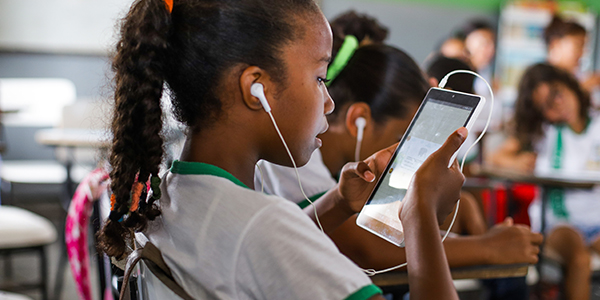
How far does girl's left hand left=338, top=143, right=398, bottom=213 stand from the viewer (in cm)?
85

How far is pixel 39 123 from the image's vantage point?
4090mm

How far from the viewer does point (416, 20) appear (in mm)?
5168

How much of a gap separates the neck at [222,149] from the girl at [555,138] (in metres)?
1.93

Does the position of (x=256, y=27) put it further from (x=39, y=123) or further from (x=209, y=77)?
(x=39, y=123)

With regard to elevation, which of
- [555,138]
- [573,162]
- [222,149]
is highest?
[222,149]

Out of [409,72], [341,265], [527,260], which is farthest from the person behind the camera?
[409,72]

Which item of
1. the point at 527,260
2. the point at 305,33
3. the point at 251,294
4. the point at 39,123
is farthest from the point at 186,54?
the point at 39,123

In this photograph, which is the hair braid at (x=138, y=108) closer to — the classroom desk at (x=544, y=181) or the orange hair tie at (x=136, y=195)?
the orange hair tie at (x=136, y=195)

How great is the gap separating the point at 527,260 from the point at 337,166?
54 cm

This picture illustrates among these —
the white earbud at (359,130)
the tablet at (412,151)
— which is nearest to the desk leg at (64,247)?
the white earbud at (359,130)

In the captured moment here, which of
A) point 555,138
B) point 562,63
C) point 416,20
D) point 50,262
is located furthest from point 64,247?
point 416,20

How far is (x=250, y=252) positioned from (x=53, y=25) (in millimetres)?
4395

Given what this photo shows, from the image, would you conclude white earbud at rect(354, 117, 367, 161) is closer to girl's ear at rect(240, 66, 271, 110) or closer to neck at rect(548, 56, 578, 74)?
girl's ear at rect(240, 66, 271, 110)

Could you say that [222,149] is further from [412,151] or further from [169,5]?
[412,151]
